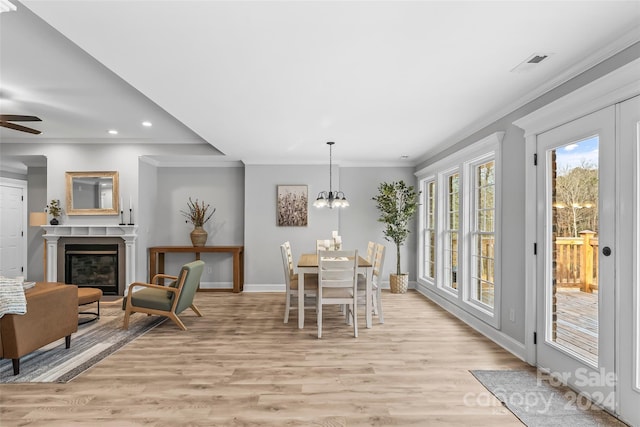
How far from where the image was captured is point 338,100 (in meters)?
3.28

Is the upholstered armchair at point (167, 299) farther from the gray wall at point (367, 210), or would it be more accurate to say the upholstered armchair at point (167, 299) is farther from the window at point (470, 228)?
the window at point (470, 228)

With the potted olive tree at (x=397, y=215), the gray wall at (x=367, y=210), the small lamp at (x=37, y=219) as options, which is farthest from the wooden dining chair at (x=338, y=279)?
the small lamp at (x=37, y=219)

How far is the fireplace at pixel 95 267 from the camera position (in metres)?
5.96

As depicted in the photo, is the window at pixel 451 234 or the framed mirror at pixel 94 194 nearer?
the window at pixel 451 234

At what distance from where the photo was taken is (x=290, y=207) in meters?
6.50

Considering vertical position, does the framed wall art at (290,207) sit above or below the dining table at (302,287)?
above

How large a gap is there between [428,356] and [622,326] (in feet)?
5.21

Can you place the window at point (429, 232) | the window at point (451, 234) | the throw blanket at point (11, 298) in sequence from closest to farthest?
1. the throw blanket at point (11, 298)
2. the window at point (451, 234)
3. the window at point (429, 232)

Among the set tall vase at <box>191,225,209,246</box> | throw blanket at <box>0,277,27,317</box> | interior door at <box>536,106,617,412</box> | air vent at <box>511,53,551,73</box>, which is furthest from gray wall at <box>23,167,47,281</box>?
interior door at <box>536,106,617,412</box>

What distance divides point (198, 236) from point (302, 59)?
4.73 metres

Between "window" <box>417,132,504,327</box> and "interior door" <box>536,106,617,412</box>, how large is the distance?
739mm

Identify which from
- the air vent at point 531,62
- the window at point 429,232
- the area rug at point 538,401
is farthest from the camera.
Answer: the window at point 429,232

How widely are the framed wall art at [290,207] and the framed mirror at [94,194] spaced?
2.75m

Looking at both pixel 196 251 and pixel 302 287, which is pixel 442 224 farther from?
pixel 196 251
